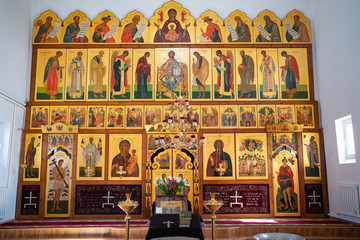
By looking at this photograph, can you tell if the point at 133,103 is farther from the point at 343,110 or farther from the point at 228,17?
the point at 343,110

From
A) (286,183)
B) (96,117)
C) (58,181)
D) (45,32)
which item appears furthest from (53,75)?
(286,183)

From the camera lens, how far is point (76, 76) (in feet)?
37.5

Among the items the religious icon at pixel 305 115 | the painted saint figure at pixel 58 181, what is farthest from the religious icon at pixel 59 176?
the religious icon at pixel 305 115

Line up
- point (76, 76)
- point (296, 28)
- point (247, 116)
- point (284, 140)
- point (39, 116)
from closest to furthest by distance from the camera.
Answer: point (284, 140)
point (39, 116)
point (247, 116)
point (76, 76)
point (296, 28)

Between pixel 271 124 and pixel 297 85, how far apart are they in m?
1.71

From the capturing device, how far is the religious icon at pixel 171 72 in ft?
37.2

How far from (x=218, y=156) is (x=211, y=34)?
14.0 feet

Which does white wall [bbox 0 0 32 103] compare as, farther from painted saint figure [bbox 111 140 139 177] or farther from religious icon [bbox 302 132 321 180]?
religious icon [bbox 302 132 321 180]

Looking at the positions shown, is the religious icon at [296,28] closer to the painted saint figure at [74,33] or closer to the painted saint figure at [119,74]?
the painted saint figure at [119,74]

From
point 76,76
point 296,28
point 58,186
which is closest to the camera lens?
point 58,186

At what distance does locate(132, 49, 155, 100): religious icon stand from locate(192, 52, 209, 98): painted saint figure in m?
1.46

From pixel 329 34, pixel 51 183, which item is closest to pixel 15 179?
pixel 51 183

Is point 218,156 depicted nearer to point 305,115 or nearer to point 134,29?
point 305,115

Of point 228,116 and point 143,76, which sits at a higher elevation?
point 143,76
